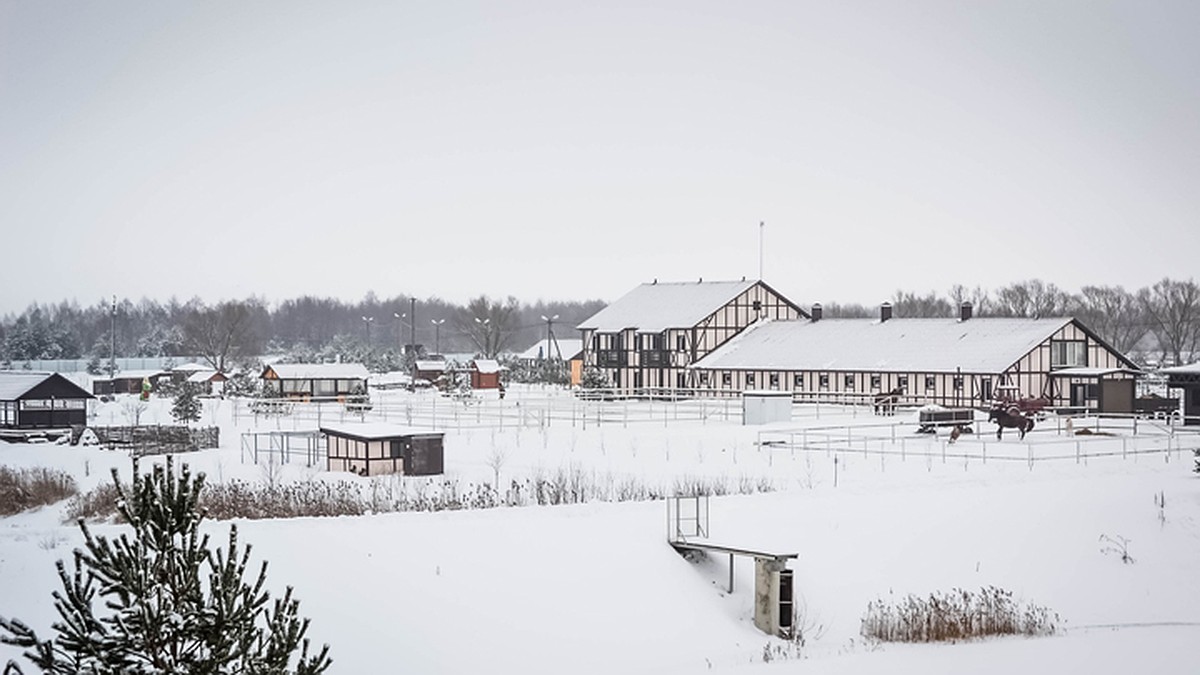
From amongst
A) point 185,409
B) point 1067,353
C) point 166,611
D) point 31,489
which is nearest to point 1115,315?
point 1067,353

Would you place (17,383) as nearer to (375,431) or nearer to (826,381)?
(375,431)

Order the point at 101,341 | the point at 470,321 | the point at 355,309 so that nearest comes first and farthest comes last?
the point at 101,341
the point at 470,321
the point at 355,309

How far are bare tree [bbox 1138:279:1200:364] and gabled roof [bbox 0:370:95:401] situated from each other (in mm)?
46463

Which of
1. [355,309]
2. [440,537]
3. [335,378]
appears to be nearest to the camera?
[440,537]

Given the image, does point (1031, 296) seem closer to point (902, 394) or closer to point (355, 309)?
point (902, 394)

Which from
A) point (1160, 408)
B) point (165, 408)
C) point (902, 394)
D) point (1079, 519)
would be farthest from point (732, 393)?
point (1079, 519)

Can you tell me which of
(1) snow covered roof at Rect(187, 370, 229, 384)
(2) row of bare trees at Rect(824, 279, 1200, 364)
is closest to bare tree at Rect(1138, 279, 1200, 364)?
(2) row of bare trees at Rect(824, 279, 1200, 364)

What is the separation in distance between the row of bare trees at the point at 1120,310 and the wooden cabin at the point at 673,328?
11.5 m

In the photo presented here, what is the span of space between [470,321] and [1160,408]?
271 ft

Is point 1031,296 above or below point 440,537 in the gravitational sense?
above

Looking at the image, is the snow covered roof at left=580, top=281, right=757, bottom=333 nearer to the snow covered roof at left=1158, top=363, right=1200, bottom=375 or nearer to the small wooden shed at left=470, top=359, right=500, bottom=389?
the small wooden shed at left=470, top=359, right=500, bottom=389

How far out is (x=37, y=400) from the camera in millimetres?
40750

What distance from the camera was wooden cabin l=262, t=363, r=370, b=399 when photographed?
202 feet

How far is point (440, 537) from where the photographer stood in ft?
64.2
